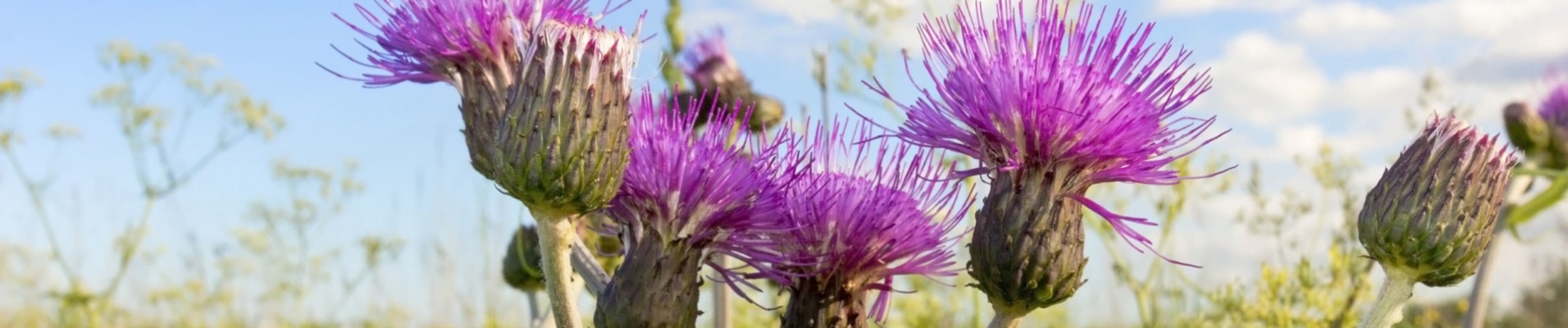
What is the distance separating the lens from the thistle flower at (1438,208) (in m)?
2.23

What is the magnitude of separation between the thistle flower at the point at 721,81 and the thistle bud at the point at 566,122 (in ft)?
7.77

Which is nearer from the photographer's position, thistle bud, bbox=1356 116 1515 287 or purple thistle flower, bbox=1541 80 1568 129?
thistle bud, bbox=1356 116 1515 287

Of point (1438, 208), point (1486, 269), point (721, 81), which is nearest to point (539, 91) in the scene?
point (1438, 208)

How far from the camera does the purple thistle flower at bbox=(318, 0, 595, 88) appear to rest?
2162 mm

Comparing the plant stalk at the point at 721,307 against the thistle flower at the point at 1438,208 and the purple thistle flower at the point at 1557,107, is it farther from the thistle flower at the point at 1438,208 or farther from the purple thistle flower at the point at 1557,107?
the purple thistle flower at the point at 1557,107

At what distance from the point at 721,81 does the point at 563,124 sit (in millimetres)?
2770

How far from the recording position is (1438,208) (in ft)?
7.35

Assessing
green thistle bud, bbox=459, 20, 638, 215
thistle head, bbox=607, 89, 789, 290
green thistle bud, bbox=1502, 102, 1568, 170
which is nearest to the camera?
green thistle bud, bbox=459, 20, 638, 215

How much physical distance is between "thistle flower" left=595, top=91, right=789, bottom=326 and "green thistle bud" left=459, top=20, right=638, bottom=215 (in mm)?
89

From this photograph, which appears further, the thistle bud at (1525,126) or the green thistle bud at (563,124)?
the thistle bud at (1525,126)

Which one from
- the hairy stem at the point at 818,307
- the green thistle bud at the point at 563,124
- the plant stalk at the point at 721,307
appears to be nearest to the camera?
the green thistle bud at the point at 563,124

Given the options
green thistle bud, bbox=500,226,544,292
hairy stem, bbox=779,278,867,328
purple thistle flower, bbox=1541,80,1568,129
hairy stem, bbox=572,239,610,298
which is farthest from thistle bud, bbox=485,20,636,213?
purple thistle flower, bbox=1541,80,1568,129

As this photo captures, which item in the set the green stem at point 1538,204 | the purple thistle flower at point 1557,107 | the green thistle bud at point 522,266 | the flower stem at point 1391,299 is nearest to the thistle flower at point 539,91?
the green thistle bud at point 522,266

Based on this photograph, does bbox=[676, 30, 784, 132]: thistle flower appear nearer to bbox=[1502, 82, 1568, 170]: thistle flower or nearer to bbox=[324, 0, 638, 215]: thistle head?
bbox=[324, 0, 638, 215]: thistle head
